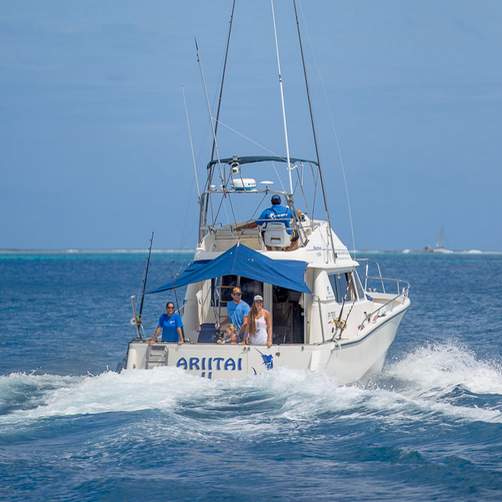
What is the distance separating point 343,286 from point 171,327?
11.6 feet

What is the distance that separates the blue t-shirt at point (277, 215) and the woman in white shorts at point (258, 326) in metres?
1.89

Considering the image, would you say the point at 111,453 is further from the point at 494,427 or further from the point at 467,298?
the point at 467,298

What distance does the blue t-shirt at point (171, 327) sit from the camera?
14.3 metres

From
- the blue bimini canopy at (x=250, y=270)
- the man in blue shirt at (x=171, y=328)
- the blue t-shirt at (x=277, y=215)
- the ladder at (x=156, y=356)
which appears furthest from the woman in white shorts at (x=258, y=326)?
the blue t-shirt at (x=277, y=215)

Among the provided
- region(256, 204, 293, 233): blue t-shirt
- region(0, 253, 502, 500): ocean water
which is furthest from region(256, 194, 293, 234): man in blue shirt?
region(0, 253, 502, 500): ocean water

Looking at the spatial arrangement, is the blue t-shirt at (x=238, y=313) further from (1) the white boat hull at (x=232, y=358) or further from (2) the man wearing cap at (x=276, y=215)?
(2) the man wearing cap at (x=276, y=215)

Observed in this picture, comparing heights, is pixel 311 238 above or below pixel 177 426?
above

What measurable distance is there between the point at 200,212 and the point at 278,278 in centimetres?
256

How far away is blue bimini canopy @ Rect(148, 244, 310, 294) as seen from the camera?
14.1 meters

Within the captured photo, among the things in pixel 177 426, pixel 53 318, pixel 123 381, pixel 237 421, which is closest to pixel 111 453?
pixel 177 426

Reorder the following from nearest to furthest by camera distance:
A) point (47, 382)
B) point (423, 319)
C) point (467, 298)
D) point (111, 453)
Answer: point (111, 453) < point (47, 382) < point (423, 319) < point (467, 298)

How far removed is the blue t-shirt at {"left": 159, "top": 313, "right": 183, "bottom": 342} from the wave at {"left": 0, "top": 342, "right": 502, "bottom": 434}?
3.48 feet

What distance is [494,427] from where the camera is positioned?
36.4ft

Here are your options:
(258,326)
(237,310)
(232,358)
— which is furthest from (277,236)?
(232,358)
